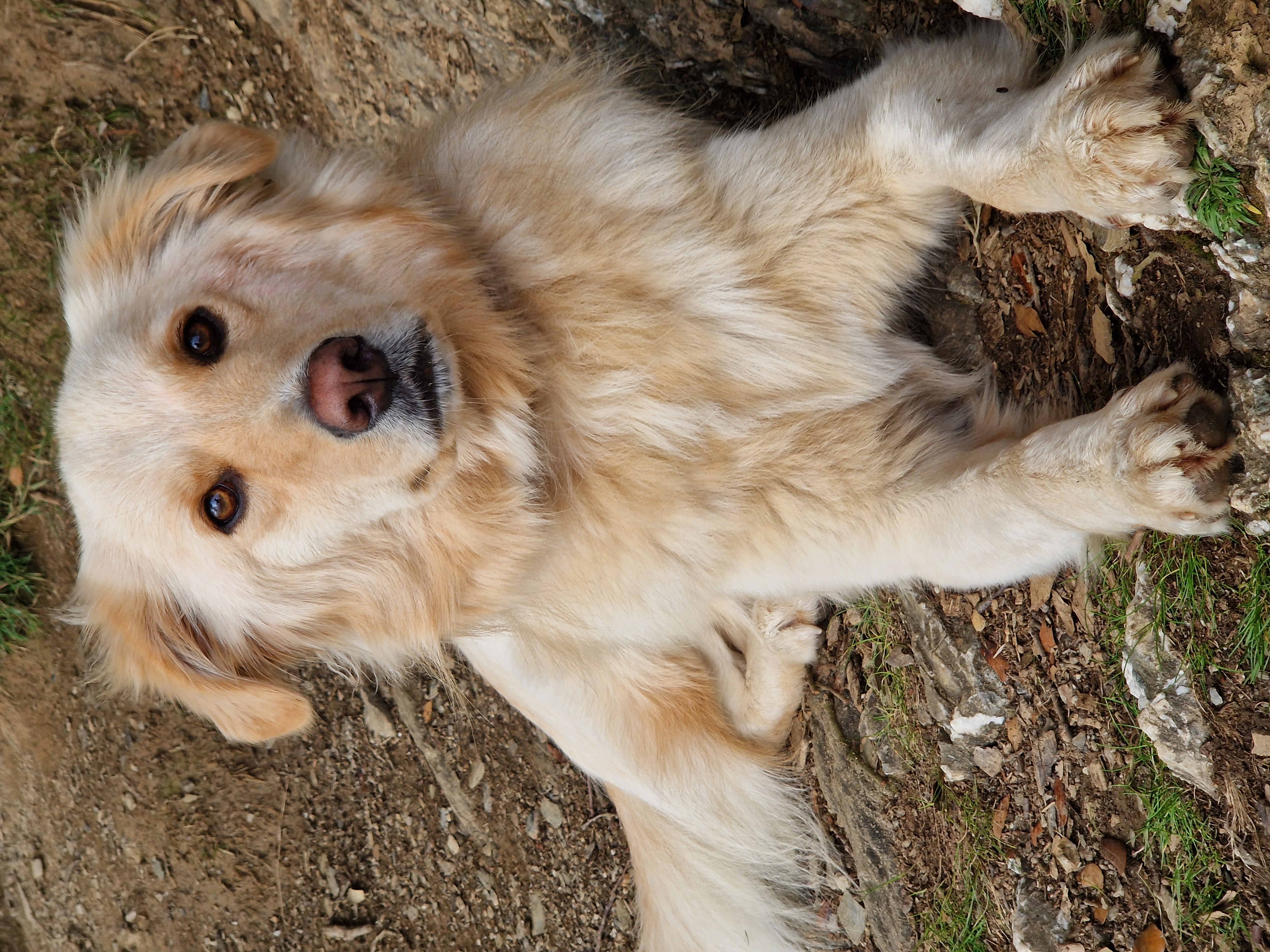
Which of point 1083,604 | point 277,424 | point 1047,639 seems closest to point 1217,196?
point 1083,604

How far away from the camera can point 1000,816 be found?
2652 mm

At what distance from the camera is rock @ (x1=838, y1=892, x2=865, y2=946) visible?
3230mm

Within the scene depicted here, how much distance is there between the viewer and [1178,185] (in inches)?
71.4

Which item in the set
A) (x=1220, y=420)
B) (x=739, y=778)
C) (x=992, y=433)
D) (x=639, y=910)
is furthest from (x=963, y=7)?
(x=639, y=910)

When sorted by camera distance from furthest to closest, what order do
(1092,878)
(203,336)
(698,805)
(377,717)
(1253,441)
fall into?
(377,717) < (698,805) < (203,336) < (1092,878) < (1253,441)

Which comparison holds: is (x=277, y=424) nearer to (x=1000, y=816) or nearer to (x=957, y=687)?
(x=957, y=687)

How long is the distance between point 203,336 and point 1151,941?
291cm

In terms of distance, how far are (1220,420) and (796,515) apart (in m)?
1.07

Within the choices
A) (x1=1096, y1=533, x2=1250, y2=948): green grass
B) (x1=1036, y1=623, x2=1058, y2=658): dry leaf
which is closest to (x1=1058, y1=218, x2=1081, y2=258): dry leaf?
(x1=1096, y1=533, x2=1250, y2=948): green grass

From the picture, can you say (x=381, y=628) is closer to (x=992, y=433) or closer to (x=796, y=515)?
(x=796, y=515)

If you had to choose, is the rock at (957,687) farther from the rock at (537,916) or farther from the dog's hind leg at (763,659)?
the rock at (537,916)

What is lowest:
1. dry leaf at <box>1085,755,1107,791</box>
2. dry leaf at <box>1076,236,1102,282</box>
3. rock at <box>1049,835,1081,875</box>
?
rock at <box>1049,835,1081,875</box>

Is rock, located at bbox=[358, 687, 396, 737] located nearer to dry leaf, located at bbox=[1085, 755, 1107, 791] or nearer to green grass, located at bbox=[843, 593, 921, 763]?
green grass, located at bbox=[843, 593, 921, 763]

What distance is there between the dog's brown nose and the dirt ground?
1.64 metres
